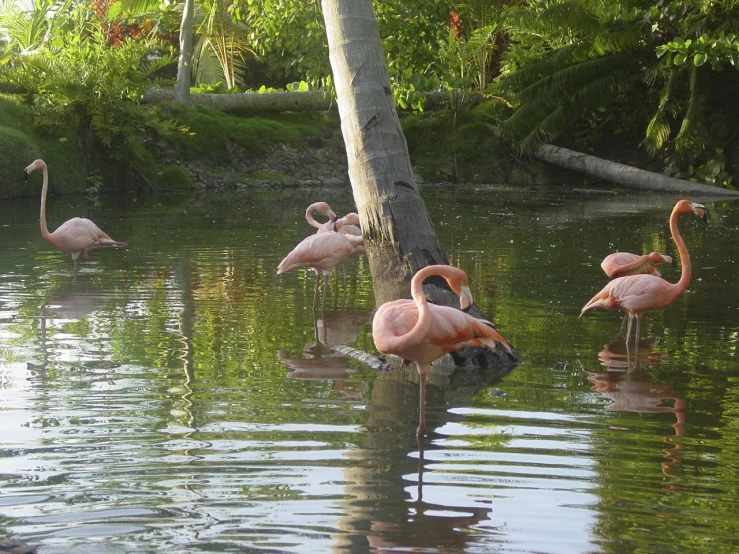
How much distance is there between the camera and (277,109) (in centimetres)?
2248

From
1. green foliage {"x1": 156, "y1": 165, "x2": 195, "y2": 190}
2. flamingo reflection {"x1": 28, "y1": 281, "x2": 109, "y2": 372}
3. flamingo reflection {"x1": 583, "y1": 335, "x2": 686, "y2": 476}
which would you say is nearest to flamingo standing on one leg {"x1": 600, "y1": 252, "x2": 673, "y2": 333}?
flamingo reflection {"x1": 583, "y1": 335, "x2": 686, "y2": 476}

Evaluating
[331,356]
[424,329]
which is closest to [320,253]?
[331,356]

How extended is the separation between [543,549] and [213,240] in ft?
30.4

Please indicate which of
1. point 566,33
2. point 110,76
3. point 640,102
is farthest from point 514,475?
point 640,102

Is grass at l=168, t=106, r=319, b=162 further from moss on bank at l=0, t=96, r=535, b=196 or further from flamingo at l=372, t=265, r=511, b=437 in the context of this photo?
flamingo at l=372, t=265, r=511, b=437

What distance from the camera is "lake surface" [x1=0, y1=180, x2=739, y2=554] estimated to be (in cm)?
344

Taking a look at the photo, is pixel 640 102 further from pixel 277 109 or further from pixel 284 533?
pixel 284 533

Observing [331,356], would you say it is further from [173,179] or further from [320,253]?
[173,179]

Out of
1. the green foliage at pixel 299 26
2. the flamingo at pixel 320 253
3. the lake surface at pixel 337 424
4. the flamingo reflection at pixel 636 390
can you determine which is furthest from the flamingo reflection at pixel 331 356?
the green foliage at pixel 299 26

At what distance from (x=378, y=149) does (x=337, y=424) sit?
2.15m

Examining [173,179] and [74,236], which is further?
[173,179]

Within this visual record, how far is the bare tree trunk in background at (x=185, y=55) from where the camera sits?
63.0 ft

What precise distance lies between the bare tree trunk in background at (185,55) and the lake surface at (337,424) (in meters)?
10.7

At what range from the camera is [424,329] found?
4.52 m
